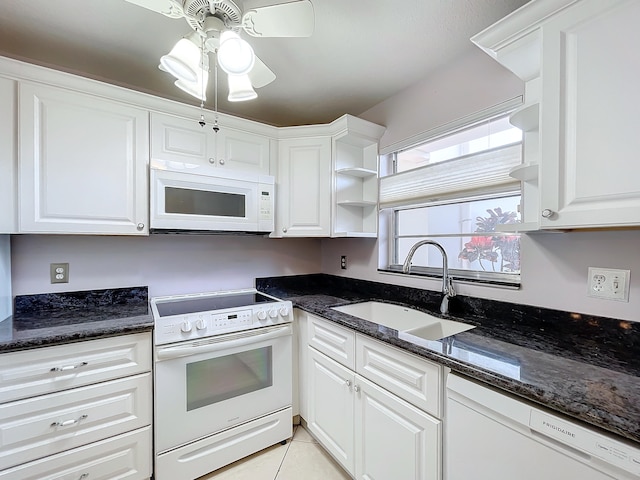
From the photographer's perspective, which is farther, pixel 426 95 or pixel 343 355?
pixel 426 95

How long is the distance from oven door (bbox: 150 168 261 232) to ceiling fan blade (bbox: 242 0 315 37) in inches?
37.4

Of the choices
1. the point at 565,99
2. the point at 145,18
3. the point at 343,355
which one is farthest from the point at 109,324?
the point at 565,99

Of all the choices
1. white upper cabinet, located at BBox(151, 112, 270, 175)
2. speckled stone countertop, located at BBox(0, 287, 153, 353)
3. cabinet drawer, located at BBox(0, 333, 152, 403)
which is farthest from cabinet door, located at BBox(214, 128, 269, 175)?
cabinet drawer, located at BBox(0, 333, 152, 403)

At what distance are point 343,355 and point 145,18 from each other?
1943mm

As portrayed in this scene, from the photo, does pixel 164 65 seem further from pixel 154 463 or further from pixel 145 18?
pixel 154 463

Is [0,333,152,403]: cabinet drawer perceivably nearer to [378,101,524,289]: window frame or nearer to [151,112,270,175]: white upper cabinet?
[151,112,270,175]: white upper cabinet

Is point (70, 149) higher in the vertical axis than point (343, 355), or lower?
higher

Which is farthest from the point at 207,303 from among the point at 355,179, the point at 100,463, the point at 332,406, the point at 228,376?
the point at 355,179

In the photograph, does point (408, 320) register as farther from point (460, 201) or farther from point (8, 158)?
point (8, 158)

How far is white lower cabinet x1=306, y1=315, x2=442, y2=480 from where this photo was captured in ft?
3.55

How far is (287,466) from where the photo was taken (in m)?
1.66

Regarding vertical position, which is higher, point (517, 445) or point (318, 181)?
point (318, 181)

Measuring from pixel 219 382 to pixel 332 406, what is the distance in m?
0.66

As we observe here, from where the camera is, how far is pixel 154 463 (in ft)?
4.78
